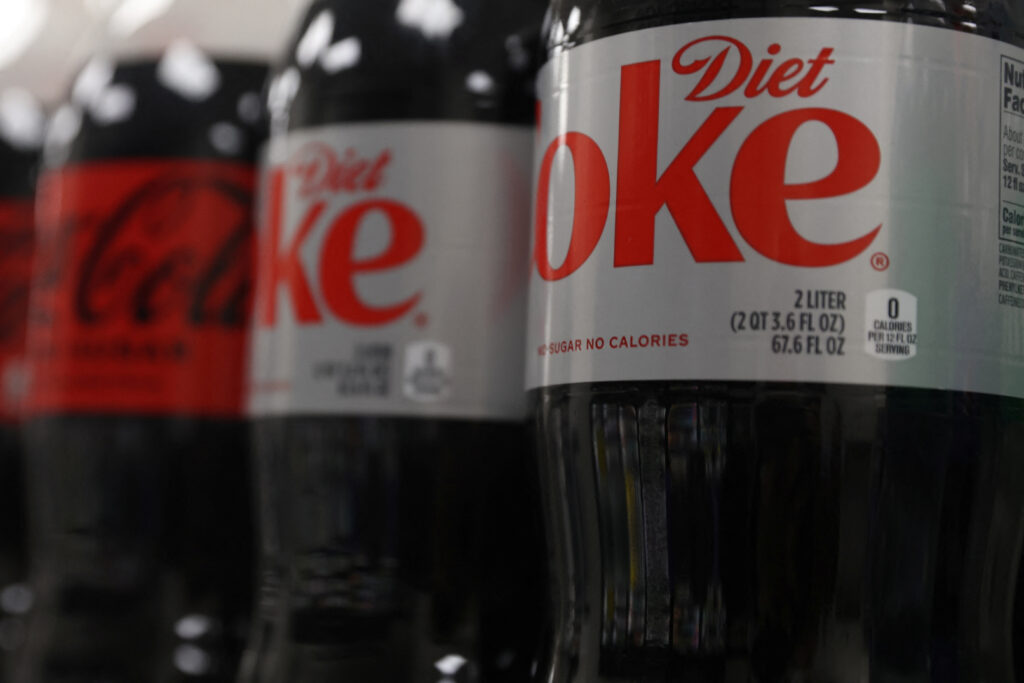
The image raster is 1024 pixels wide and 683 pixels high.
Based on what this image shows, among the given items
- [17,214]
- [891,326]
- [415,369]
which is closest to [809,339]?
[891,326]

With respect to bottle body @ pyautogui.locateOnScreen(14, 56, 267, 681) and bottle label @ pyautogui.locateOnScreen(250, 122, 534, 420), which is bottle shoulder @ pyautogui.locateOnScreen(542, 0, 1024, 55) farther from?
bottle body @ pyautogui.locateOnScreen(14, 56, 267, 681)

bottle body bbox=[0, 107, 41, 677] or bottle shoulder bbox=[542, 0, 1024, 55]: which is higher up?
bottle shoulder bbox=[542, 0, 1024, 55]

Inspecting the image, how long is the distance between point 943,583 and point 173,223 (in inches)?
26.3

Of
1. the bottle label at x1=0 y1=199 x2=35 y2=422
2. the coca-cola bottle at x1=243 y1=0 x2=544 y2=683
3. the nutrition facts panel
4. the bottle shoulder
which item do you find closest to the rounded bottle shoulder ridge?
the coca-cola bottle at x1=243 y1=0 x2=544 y2=683

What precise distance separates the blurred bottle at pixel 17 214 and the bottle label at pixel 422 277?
63 centimetres

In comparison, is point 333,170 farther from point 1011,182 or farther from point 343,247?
point 1011,182

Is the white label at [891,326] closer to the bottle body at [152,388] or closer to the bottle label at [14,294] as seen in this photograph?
the bottle body at [152,388]

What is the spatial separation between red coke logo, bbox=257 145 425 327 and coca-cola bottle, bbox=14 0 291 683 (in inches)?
8.0

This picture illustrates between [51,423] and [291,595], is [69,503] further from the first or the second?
[291,595]

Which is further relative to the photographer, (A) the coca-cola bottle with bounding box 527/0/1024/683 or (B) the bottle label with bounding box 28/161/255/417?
(B) the bottle label with bounding box 28/161/255/417

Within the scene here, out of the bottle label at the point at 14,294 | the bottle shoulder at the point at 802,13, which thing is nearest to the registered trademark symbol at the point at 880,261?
the bottle shoulder at the point at 802,13

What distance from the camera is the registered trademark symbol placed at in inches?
25.3

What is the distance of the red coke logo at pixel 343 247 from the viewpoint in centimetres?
86

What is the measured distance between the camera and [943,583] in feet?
2.20
